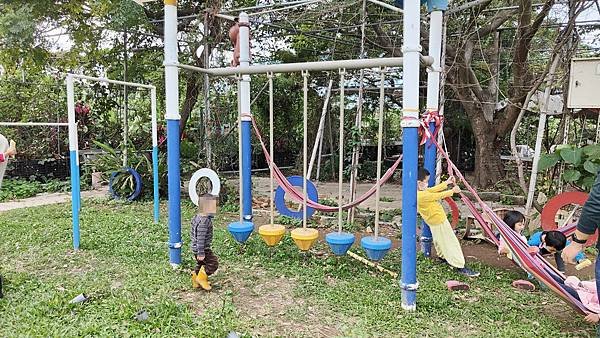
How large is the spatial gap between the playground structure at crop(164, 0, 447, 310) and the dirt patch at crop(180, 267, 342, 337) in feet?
1.22

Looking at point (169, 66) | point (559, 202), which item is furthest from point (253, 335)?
point (559, 202)

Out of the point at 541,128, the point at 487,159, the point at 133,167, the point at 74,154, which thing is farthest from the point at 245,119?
the point at 487,159

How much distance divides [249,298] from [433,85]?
2.22 metres

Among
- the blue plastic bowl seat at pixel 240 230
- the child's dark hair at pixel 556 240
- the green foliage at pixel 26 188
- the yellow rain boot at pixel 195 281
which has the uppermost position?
the child's dark hair at pixel 556 240

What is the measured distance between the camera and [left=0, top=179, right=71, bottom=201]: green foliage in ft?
24.5

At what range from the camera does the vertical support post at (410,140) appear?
2.86 m

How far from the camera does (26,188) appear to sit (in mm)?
7770

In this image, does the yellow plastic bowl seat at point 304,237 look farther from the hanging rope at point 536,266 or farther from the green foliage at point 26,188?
the green foliage at point 26,188

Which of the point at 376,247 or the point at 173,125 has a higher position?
the point at 173,125

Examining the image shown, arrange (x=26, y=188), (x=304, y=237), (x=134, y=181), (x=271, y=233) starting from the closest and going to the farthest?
1. (x=304, y=237)
2. (x=271, y=233)
3. (x=134, y=181)
4. (x=26, y=188)

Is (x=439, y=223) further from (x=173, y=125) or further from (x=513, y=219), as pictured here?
(x=173, y=125)

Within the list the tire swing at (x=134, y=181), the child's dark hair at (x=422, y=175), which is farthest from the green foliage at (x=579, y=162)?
the tire swing at (x=134, y=181)

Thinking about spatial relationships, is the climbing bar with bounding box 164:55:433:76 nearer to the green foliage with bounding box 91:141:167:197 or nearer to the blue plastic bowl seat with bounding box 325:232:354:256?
the blue plastic bowl seat with bounding box 325:232:354:256

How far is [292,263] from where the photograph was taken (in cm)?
393
